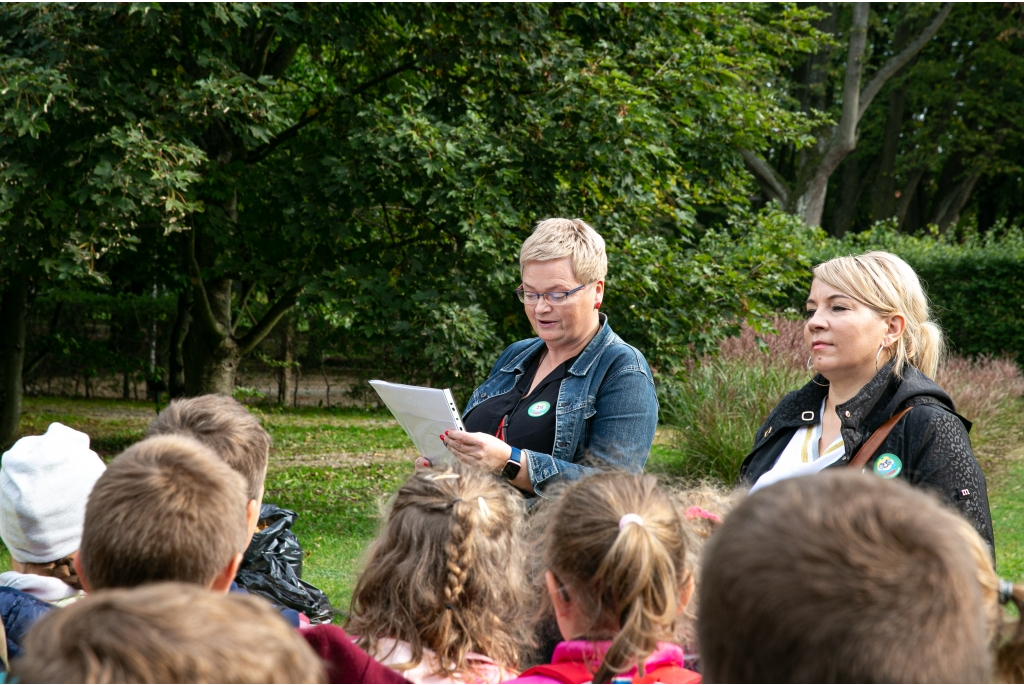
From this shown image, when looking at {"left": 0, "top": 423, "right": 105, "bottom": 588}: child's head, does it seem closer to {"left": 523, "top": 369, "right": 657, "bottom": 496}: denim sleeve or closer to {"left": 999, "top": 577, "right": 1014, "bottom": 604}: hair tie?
{"left": 523, "top": 369, "right": 657, "bottom": 496}: denim sleeve

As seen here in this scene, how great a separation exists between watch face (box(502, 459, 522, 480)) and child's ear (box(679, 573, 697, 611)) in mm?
1038

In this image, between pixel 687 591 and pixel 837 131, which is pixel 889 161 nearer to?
pixel 837 131

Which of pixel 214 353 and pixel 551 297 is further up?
pixel 551 297

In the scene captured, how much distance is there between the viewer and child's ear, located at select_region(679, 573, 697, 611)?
6.82 feet

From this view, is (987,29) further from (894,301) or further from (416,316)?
(894,301)

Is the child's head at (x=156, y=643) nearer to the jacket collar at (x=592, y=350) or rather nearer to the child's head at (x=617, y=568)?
the child's head at (x=617, y=568)

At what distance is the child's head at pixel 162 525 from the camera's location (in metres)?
1.62

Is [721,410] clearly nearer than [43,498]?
No

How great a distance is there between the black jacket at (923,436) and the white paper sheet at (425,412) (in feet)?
4.17

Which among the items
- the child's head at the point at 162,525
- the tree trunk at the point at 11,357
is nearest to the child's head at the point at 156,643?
the child's head at the point at 162,525

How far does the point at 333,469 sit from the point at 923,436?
8.97 m

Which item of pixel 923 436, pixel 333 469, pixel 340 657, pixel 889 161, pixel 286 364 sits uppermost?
pixel 889 161

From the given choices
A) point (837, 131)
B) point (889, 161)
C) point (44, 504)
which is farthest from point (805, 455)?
point (889, 161)

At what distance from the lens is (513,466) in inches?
120
